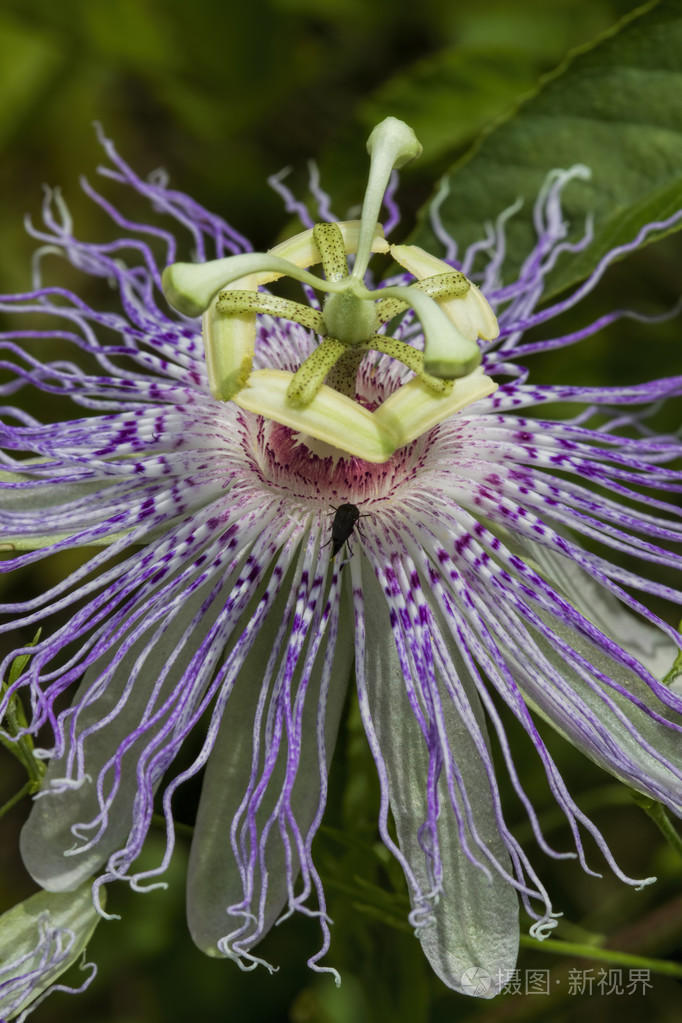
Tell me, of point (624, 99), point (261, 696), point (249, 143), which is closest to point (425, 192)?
point (249, 143)

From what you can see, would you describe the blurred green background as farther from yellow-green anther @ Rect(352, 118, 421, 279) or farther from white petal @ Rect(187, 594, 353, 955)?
yellow-green anther @ Rect(352, 118, 421, 279)

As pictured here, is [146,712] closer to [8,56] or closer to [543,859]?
[543,859]

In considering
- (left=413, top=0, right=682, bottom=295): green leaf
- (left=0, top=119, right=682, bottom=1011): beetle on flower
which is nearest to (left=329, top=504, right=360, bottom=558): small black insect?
(left=0, top=119, right=682, bottom=1011): beetle on flower

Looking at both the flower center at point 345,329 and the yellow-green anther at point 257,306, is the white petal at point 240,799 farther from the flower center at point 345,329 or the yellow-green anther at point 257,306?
the yellow-green anther at point 257,306

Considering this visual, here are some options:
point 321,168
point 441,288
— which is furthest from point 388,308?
point 321,168

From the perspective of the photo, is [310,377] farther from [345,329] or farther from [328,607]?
[328,607]

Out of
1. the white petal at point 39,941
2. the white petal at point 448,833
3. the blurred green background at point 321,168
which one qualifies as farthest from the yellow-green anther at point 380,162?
the white petal at point 39,941
